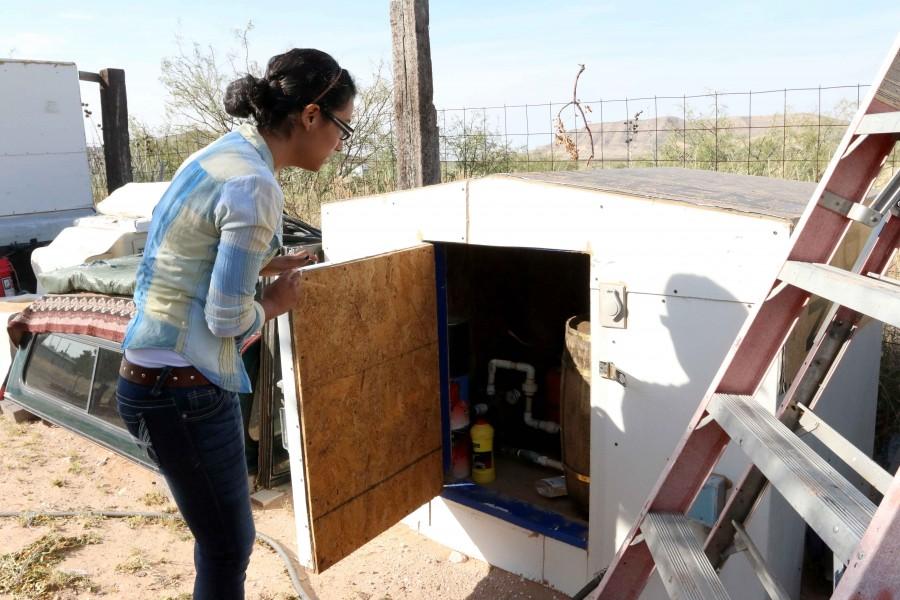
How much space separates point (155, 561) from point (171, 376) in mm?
2344

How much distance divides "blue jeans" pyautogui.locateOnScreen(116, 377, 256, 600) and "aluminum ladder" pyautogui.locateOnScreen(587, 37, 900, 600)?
3.75 ft

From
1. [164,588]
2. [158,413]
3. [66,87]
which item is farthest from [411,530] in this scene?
[66,87]

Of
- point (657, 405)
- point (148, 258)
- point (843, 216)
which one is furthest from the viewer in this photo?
point (657, 405)

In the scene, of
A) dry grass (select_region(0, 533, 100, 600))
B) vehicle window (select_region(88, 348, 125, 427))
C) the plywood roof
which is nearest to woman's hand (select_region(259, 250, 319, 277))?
the plywood roof

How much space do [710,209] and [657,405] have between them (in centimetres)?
79

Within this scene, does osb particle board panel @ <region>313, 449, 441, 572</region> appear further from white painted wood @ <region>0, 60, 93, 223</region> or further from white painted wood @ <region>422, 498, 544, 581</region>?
white painted wood @ <region>0, 60, 93, 223</region>

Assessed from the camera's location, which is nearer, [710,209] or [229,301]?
[229,301]

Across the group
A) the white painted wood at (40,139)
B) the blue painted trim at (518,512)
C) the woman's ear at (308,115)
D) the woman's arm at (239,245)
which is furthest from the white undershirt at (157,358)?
the white painted wood at (40,139)

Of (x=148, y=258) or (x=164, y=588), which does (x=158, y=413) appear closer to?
(x=148, y=258)

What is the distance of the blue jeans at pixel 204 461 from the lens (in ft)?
7.19

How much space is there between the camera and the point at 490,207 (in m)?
3.34

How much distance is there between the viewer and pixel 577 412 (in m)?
3.63

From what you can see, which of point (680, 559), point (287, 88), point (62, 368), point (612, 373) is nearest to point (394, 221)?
point (612, 373)

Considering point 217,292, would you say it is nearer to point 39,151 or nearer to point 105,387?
point 105,387
